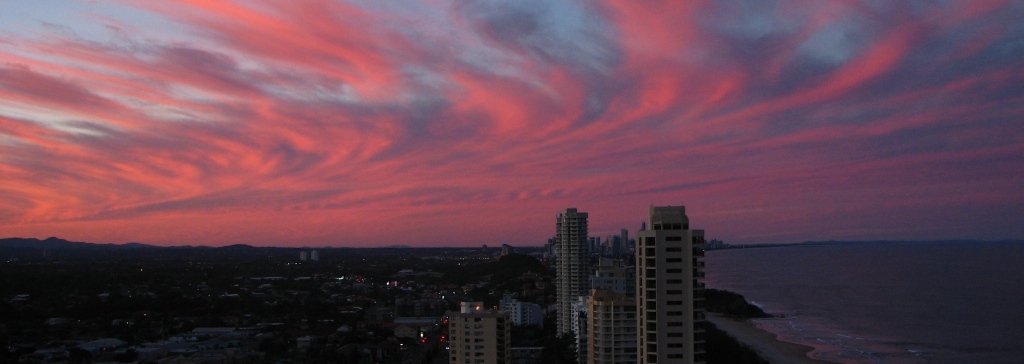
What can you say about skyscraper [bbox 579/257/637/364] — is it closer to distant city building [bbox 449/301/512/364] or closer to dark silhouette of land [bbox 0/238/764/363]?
distant city building [bbox 449/301/512/364]

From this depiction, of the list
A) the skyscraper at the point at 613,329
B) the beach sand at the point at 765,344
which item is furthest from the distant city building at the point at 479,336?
the beach sand at the point at 765,344

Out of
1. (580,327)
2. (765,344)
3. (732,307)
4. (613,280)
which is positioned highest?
(613,280)

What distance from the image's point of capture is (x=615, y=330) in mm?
19344

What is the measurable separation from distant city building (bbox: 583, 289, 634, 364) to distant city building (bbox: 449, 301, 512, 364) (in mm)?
2325

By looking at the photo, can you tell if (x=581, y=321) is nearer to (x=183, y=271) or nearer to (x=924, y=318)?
(x=924, y=318)

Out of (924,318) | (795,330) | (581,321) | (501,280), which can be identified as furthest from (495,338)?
(501,280)

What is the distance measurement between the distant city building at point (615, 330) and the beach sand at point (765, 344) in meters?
12.9

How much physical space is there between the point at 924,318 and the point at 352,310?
2988 centimetres

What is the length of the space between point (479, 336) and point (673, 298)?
327 inches

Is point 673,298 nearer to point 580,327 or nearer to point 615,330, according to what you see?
point 615,330

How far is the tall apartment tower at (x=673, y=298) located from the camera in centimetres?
1283

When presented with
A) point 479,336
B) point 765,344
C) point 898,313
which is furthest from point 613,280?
point 898,313

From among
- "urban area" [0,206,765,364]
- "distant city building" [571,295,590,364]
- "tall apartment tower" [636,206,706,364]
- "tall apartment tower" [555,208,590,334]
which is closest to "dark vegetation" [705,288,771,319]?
"urban area" [0,206,765,364]

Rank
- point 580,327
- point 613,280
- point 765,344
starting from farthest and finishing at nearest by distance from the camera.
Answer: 1. point 765,344
2. point 613,280
3. point 580,327
